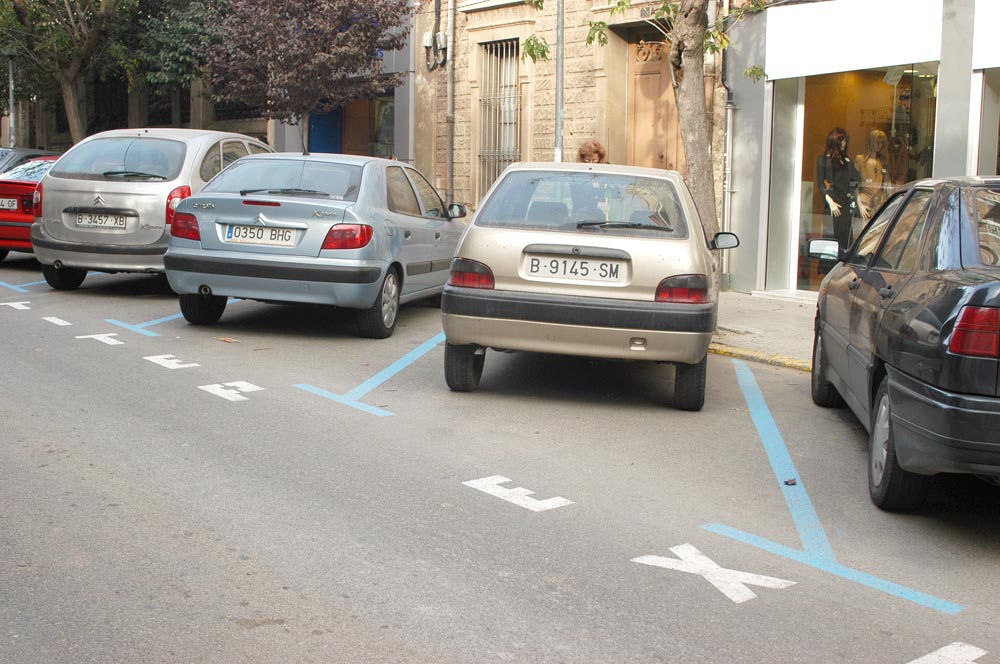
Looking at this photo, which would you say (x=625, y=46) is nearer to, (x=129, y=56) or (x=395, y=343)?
(x=395, y=343)

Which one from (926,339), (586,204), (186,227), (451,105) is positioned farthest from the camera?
(451,105)

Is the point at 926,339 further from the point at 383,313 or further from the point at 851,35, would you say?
the point at 851,35

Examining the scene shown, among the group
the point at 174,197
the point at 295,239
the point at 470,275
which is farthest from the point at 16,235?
the point at 470,275

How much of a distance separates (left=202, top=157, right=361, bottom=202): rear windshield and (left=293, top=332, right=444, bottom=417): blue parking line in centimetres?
142

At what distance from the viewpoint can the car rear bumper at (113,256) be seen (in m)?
11.0

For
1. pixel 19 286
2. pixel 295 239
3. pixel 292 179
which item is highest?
pixel 292 179

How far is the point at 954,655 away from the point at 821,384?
4.23m

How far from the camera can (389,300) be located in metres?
9.88

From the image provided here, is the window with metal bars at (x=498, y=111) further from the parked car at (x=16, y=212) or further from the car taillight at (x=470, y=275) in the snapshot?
the car taillight at (x=470, y=275)

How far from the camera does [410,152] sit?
69.3 feet

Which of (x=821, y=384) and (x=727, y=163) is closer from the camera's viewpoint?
(x=821, y=384)

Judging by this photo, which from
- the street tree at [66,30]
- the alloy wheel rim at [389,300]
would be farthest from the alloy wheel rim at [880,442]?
the street tree at [66,30]

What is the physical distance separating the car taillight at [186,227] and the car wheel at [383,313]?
4.92ft

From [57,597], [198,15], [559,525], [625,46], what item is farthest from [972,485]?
[198,15]
